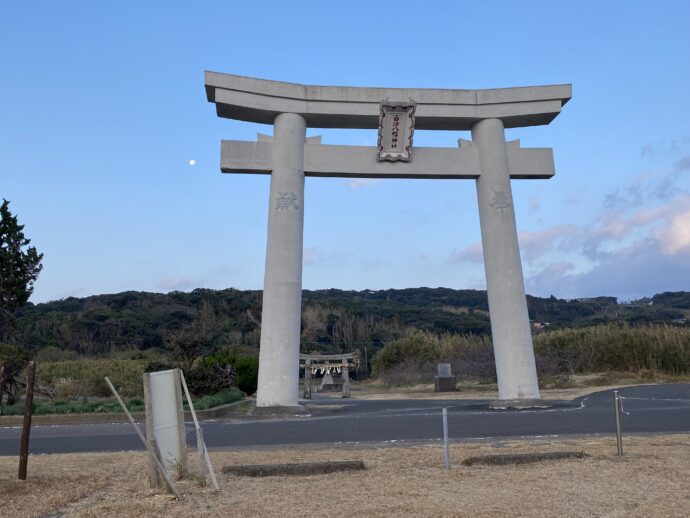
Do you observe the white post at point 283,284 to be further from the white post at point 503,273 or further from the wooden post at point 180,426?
the wooden post at point 180,426

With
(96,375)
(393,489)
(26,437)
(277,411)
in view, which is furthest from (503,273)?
(96,375)

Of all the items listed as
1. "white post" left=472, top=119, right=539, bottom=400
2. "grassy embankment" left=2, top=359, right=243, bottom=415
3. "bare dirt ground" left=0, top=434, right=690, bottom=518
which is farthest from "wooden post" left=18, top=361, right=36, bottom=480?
"white post" left=472, top=119, right=539, bottom=400

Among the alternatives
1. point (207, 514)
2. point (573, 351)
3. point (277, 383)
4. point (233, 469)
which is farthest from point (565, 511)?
point (573, 351)

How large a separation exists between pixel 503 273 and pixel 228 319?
143ft

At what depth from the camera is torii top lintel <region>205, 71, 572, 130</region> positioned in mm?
17234

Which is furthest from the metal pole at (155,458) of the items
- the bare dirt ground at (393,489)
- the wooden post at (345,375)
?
the wooden post at (345,375)

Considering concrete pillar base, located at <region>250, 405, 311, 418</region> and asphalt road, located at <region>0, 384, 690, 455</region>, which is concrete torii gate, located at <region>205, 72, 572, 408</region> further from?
asphalt road, located at <region>0, 384, 690, 455</region>

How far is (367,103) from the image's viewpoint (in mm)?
Answer: 17828

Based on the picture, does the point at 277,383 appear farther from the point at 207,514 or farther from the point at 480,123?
the point at 207,514

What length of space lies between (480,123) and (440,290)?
276 ft

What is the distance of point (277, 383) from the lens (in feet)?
53.8

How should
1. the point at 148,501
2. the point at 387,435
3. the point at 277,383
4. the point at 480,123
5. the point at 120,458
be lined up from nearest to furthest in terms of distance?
the point at 148,501
the point at 120,458
the point at 387,435
the point at 277,383
the point at 480,123

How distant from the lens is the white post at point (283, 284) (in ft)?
53.9

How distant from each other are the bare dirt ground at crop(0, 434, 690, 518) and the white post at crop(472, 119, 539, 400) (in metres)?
8.59
